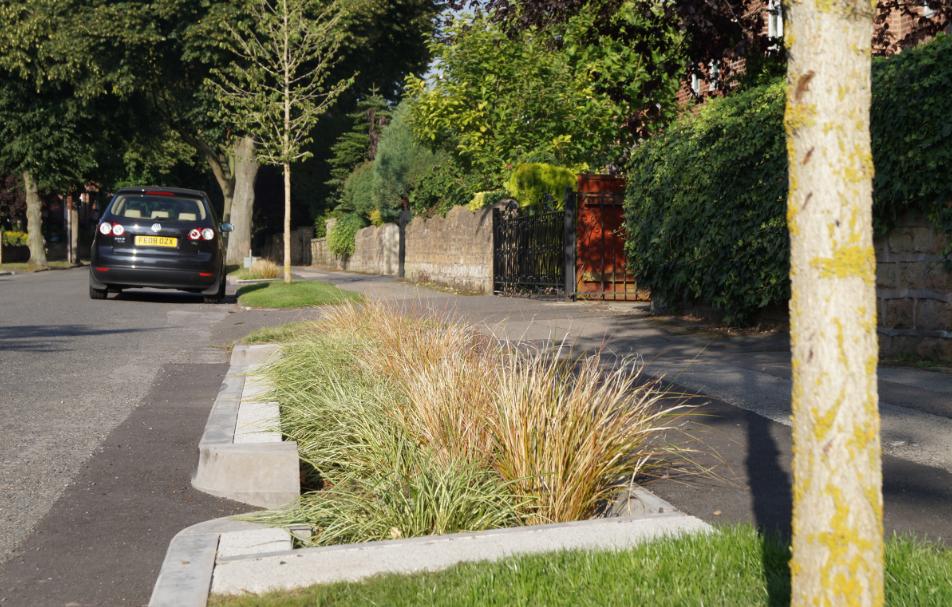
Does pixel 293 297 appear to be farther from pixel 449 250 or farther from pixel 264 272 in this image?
pixel 264 272

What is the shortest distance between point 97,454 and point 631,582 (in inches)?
141

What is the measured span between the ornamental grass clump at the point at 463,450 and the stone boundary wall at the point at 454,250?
48.4 ft

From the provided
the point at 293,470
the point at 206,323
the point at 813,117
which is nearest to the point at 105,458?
the point at 293,470

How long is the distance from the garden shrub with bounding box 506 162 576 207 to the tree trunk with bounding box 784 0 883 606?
1574 centimetres

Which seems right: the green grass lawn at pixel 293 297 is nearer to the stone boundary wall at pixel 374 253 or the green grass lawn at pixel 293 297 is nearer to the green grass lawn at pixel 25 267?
the stone boundary wall at pixel 374 253

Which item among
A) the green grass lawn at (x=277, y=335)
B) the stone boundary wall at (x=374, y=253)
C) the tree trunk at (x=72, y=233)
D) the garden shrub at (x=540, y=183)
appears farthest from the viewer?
the tree trunk at (x=72, y=233)

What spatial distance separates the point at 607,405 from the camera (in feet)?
Answer: 16.0

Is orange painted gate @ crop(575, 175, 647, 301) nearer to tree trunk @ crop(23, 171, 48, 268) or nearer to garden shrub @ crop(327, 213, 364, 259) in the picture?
garden shrub @ crop(327, 213, 364, 259)

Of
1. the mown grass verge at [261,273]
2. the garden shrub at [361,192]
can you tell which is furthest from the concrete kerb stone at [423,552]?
the garden shrub at [361,192]

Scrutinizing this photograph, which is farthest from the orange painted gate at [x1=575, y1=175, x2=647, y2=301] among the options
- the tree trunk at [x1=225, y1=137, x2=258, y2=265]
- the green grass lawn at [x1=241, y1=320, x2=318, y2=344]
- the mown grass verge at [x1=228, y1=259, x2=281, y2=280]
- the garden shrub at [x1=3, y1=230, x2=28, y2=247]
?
the garden shrub at [x1=3, y1=230, x2=28, y2=247]

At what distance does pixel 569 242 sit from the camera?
1664 centimetres

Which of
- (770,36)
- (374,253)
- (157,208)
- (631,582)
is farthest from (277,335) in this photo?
(374,253)

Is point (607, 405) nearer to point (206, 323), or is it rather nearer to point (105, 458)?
point (105, 458)

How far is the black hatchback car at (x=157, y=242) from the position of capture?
16.0 meters
